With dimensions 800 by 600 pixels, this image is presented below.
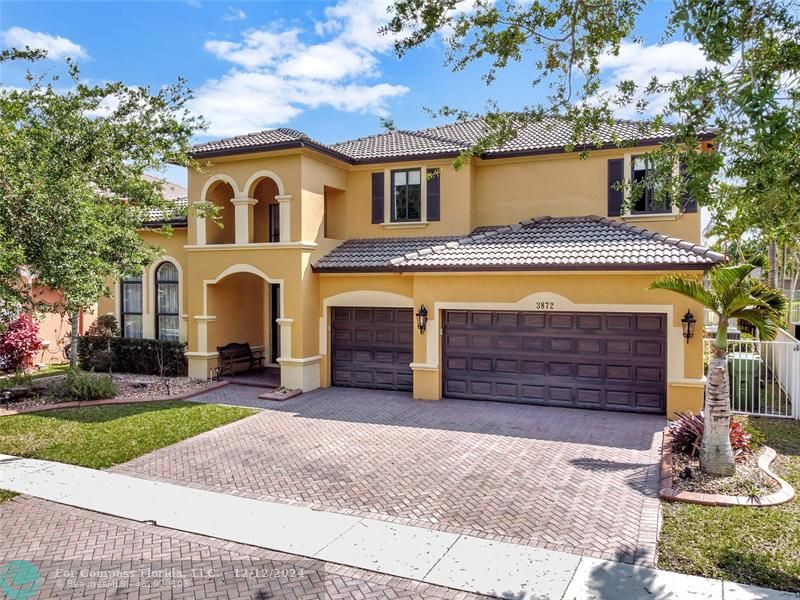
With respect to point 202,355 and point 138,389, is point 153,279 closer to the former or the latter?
point 202,355

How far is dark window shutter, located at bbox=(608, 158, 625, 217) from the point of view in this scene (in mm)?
15914

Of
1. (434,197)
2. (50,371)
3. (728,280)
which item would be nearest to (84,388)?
(50,371)

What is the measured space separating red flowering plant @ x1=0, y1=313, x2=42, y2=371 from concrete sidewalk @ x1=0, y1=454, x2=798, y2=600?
11.7m

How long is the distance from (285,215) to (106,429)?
24.0 feet

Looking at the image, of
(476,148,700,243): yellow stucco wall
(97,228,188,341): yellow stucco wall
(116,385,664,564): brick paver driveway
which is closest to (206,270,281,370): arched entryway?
(97,228,188,341): yellow stucco wall

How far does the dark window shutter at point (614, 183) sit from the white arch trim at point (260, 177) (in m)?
9.29

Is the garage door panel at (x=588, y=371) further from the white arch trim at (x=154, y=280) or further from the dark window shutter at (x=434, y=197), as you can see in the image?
the white arch trim at (x=154, y=280)

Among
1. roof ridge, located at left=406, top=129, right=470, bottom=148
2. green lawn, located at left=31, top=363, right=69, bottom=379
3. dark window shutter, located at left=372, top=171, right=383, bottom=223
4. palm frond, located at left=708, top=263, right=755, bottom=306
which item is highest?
roof ridge, located at left=406, top=129, right=470, bottom=148

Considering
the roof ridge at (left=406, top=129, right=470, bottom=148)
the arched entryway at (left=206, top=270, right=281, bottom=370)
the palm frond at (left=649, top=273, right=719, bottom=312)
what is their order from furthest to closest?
the arched entryway at (left=206, top=270, right=281, bottom=370) → the roof ridge at (left=406, top=129, right=470, bottom=148) → the palm frond at (left=649, top=273, right=719, bottom=312)

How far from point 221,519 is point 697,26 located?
842 centimetres

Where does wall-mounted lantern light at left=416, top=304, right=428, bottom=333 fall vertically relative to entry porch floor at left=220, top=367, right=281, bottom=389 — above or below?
above

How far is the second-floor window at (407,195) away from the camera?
17578mm

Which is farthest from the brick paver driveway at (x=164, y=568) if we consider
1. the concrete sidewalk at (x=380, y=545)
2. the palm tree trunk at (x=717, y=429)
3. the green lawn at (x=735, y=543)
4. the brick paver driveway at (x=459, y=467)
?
the palm tree trunk at (x=717, y=429)

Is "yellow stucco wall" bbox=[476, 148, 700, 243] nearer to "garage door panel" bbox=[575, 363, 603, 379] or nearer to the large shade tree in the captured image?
"garage door panel" bbox=[575, 363, 603, 379]
